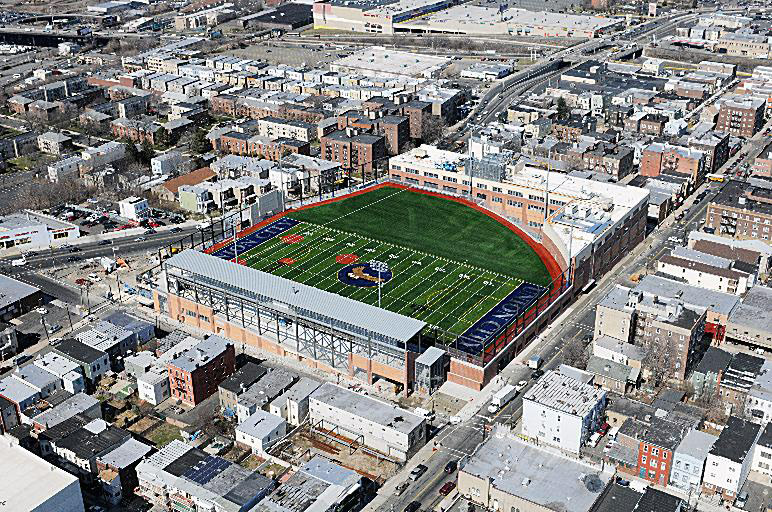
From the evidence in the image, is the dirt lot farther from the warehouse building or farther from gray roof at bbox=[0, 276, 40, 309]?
gray roof at bbox=[0, 276, 40, 309]

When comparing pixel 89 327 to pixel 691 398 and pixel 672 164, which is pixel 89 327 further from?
pixel 672 164

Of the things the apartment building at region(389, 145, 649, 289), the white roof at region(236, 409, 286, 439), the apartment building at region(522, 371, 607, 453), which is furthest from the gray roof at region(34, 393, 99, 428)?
the apartment building at region(389, 145, 649, 289)

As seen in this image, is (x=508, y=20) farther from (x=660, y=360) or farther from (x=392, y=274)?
(x=660, y=360)

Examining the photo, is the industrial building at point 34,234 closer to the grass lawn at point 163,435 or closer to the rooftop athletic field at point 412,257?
the rooftop athletic field at point 412,257

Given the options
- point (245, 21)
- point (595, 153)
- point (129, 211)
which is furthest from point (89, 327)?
point (245, 21)

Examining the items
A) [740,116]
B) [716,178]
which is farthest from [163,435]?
[740,116]

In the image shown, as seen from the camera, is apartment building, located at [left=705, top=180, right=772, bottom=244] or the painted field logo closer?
the painted field logo
